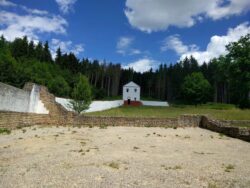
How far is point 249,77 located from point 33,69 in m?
38.7

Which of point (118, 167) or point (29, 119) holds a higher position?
point (29, 119)

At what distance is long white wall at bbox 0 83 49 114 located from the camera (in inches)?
676

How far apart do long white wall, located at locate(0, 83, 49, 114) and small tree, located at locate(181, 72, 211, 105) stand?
1973 inches

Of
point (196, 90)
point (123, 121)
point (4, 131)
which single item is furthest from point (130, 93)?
point (4, 131)

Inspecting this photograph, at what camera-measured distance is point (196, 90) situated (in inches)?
2628

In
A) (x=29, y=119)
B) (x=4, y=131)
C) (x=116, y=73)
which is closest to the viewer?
(x=4, y=131)

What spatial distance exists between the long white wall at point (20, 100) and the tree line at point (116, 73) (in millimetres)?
10985

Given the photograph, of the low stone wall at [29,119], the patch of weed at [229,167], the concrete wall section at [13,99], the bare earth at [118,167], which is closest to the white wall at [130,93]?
the low stone wall at [29,119]

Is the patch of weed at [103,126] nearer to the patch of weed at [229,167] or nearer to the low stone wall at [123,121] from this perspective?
the low stone wall at [123,121]

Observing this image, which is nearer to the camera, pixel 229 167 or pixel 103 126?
pixel 229 167

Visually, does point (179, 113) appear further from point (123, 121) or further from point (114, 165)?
point (114, 165)

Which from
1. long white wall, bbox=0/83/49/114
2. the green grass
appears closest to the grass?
long white wall, bbox=0/83/49/114

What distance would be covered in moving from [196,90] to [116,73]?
34.9 meters

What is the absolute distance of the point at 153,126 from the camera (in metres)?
21.5
